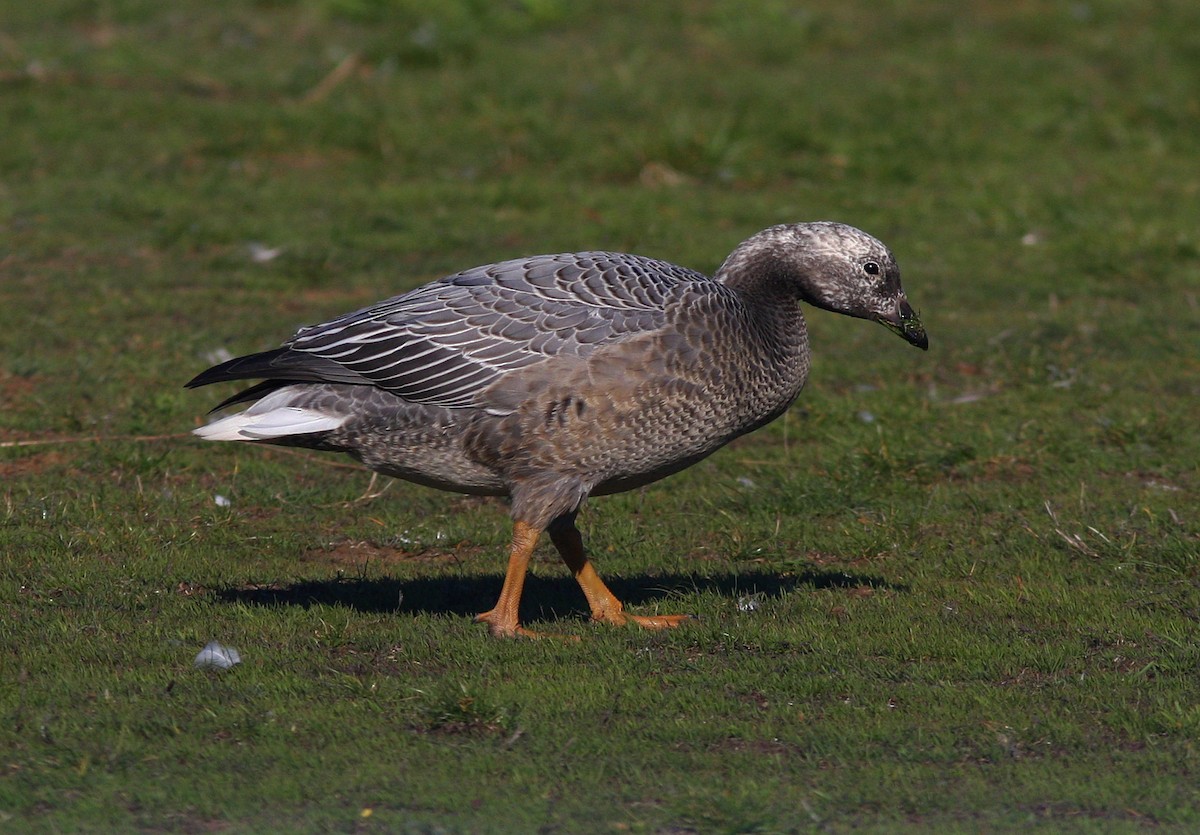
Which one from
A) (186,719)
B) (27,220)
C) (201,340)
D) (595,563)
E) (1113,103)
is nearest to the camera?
(186,719)

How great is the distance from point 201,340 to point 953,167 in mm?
7106

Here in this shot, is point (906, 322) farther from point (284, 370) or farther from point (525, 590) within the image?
point (284, 370)

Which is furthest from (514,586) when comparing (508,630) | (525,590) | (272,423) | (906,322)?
(906,322)

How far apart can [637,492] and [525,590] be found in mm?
1413

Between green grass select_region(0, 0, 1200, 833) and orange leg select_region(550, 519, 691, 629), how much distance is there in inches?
5.1

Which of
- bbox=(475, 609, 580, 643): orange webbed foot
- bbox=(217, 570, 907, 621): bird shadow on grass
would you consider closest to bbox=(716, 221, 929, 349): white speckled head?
bbox=(217, 570, 907, 621): bird shadow on grass

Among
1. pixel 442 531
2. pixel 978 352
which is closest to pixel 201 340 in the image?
pixel 442 531

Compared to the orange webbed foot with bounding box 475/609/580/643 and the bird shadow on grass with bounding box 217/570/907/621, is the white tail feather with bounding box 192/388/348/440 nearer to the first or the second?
the bird shadow on grass with bounding box 217/570/907/621

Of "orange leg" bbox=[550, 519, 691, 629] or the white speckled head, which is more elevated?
the white speckled head

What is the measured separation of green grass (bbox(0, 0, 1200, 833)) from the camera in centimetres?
533

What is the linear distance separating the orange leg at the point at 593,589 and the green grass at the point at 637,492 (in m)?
0.13

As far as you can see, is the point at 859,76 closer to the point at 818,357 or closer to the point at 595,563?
the point at 818,357

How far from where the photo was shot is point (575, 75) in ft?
51.6

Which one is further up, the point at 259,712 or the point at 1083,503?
the point at 259,712
